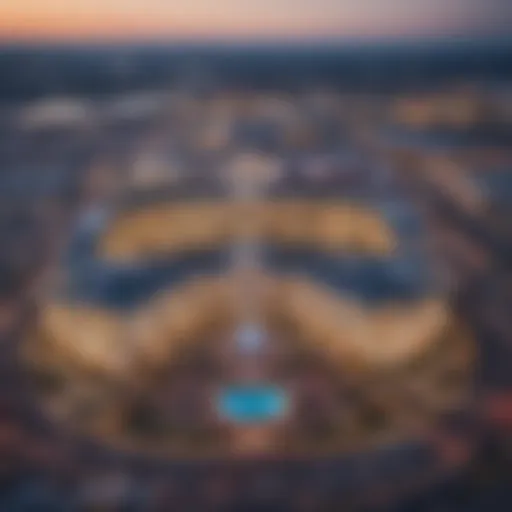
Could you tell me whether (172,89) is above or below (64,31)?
below

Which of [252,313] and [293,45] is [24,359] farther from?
[293,45]

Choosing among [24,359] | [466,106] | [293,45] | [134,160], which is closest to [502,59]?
[466,106]

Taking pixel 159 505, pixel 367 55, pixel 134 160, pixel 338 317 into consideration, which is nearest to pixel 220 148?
pixel 134 160

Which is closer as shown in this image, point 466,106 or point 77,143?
point 77,143

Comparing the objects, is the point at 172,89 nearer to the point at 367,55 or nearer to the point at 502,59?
the point at 367,55

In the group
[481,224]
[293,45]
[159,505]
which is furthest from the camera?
[293,45]

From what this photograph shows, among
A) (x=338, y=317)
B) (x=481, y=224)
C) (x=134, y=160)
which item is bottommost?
(x=338, y=317)

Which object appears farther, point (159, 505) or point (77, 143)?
point (77, 143)

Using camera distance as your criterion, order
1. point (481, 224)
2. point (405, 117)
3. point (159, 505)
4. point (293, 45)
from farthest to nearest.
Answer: point (293, 45) → point (405, 117) → point (481, 224) → point (159, 505)

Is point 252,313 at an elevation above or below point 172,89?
below
